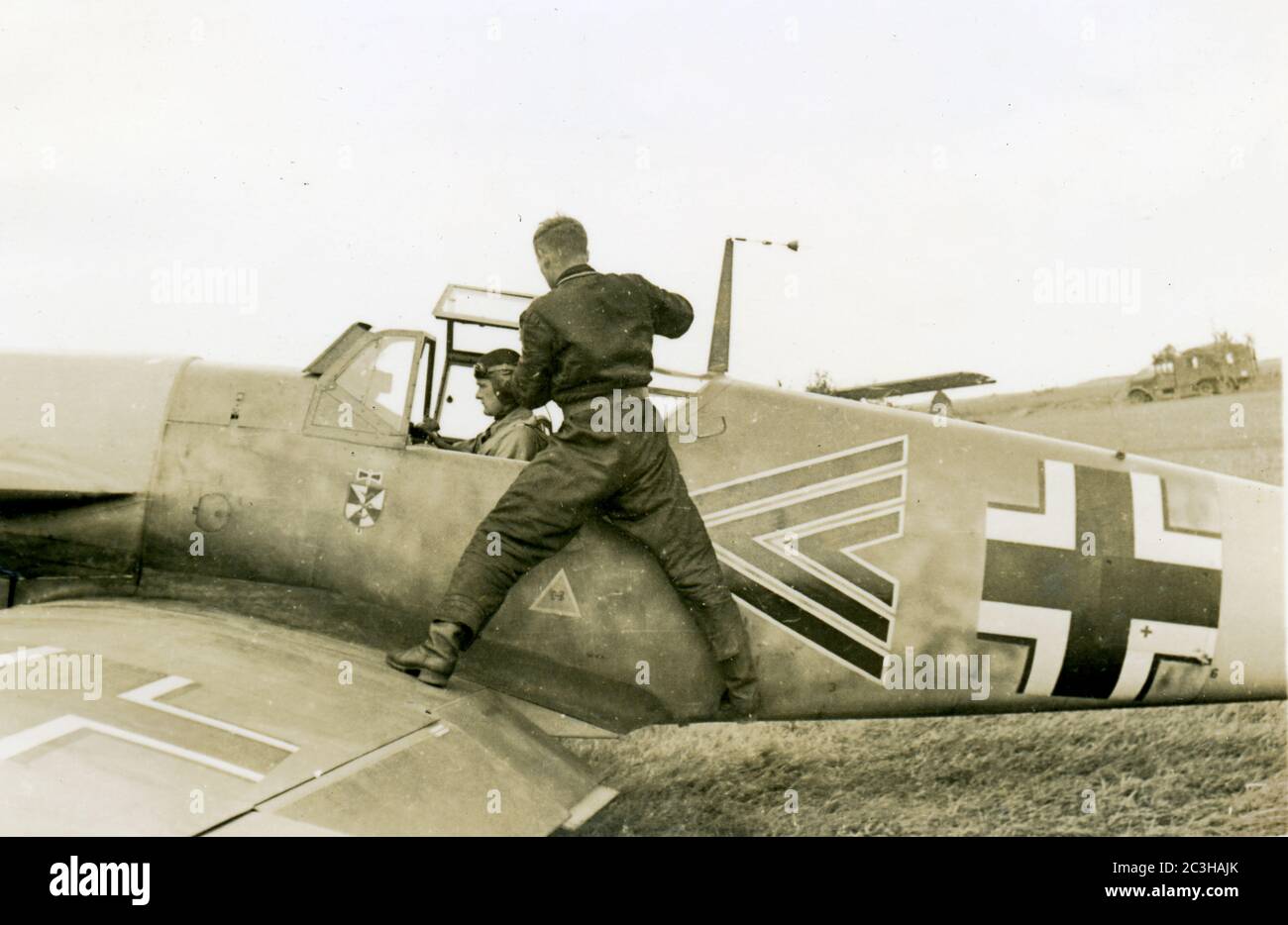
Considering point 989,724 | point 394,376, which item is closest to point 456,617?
point 394,376

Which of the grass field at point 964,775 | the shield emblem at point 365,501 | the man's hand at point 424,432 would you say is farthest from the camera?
the grass field at point 964,775

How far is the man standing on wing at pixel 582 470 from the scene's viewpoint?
3.39 metres

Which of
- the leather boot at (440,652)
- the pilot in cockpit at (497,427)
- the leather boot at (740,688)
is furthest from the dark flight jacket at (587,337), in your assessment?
the leather boot at (740,688)

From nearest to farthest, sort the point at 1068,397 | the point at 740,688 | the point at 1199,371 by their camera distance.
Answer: the point at 740,688
the point at 1199,371
the point at 1068,397

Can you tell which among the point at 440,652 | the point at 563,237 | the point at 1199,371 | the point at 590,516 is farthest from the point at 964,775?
the point at 1199,371

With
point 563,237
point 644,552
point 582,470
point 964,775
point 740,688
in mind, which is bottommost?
point 964,775

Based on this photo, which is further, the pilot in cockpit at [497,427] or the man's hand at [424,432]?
the man's hand at [424,432]

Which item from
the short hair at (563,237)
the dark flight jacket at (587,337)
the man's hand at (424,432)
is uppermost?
the short hair at (563,237)

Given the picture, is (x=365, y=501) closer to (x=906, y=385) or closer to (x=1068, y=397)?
(x=906, y=385)

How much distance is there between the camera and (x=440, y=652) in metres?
3.36

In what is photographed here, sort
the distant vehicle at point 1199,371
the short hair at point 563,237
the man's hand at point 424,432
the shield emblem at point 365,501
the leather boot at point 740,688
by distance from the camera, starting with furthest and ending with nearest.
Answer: the distant vehicle at point 1199,371 < the man's hand at point 424,432 < the shield emblem at point 365,501 < the leather boot at point 740,688 < the short hair at point 563,237

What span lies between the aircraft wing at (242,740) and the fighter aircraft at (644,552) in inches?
2.4

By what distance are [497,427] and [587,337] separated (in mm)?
734

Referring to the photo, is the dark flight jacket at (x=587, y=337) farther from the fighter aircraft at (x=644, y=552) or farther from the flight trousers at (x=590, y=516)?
the fighter aircraft at (x=644, y=552)
